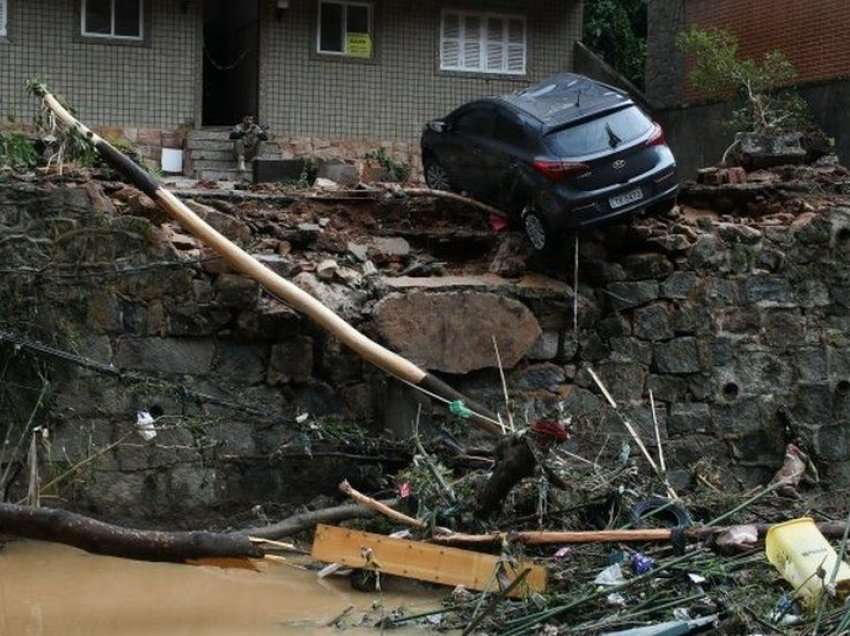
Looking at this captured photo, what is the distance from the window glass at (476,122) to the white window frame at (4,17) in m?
7.83

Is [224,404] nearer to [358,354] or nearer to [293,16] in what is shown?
[358,354]

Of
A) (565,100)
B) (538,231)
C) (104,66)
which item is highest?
(104,66)

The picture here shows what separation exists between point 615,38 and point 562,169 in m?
14.7

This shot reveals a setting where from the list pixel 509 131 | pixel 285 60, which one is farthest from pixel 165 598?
pixel 285 60

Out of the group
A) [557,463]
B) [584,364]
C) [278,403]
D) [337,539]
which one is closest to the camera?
[337,539]

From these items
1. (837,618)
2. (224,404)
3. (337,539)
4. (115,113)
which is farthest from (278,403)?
(115,113)

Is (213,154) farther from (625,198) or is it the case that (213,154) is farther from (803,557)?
(803,557)

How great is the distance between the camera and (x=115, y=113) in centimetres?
1791

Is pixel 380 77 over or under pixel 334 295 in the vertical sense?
over

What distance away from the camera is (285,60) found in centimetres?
1883

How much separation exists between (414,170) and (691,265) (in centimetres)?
783

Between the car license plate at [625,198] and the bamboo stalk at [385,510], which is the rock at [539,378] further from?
the bamboo stalk at [385,510]

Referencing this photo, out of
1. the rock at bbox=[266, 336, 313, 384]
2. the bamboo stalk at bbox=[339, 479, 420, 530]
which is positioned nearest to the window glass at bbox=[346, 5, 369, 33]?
the rock at bbox=[266, 336, 313, 384]

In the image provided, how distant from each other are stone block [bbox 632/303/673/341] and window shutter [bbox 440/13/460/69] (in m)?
9.15
